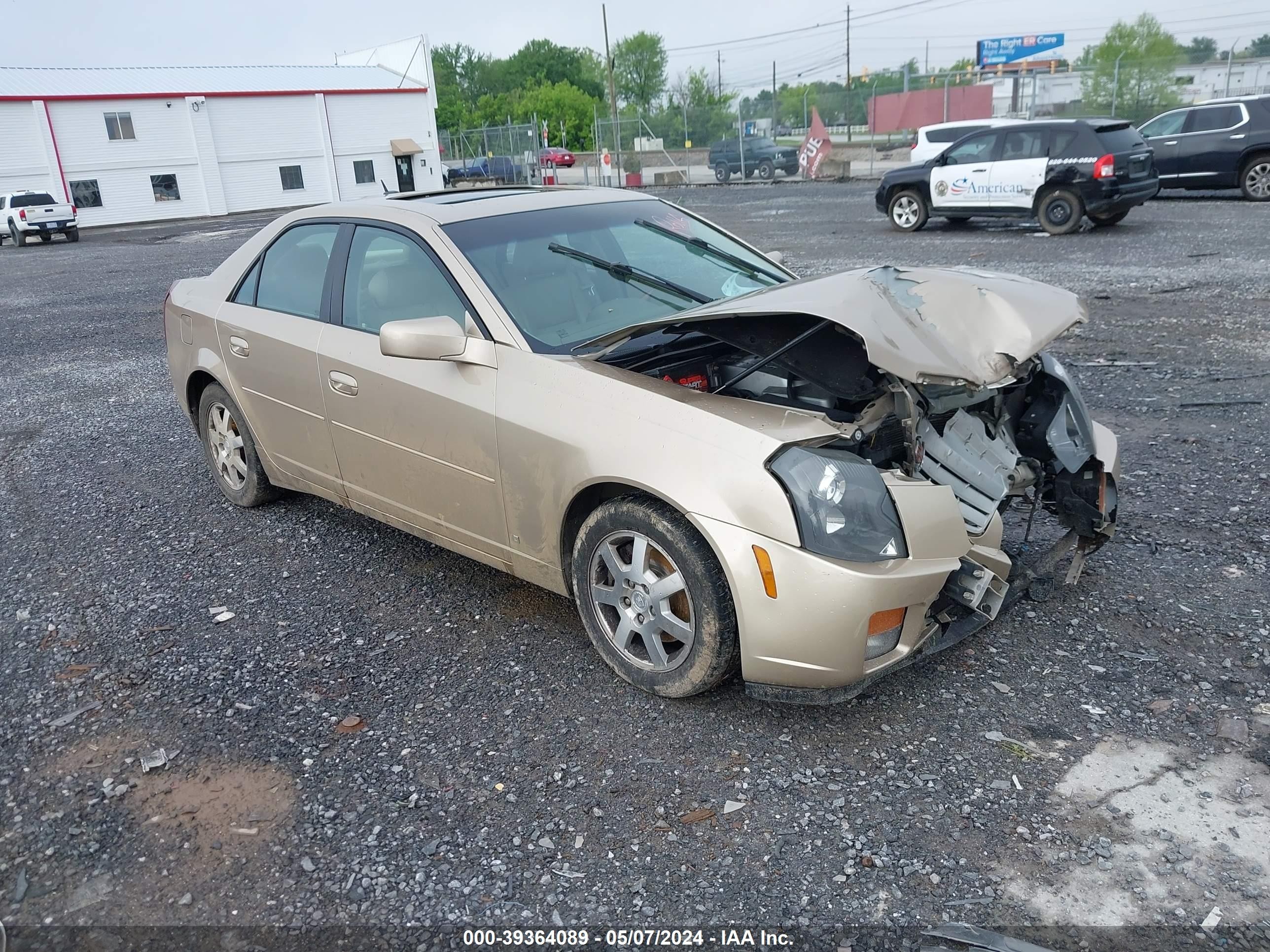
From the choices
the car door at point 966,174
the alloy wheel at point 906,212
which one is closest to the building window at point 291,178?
the alloy wheel at point 906,212

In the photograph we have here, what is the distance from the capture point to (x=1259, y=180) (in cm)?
1625

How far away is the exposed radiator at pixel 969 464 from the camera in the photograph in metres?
3.49

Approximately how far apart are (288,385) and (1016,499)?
127 inches

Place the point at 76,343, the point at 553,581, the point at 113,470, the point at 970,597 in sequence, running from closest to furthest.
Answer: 1. the point at 970,597
2. the point at 553,581
3. the point at 113,470
4. the point at 76,343

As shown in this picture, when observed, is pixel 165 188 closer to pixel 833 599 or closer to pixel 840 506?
pixel 840 506

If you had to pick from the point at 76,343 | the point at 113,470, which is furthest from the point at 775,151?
the point at 113,470

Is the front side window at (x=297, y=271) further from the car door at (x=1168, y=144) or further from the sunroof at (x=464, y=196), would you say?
the car door at (x=1168, y=144)

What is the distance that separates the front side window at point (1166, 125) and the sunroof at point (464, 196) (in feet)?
51.4

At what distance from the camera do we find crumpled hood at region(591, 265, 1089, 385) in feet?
10.0

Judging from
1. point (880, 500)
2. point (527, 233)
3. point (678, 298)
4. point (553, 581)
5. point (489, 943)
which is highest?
point (527, 233)

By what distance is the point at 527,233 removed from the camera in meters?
4.07

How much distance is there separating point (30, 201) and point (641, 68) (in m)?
68.4

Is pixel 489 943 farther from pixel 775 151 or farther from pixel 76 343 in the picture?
pixel 775 151

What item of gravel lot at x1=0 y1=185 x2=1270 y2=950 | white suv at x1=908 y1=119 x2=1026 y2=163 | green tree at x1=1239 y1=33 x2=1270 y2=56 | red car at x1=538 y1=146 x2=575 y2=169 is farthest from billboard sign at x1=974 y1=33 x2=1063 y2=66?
gravel lot at x1=0 y1=185 x2=1270 y2=950
